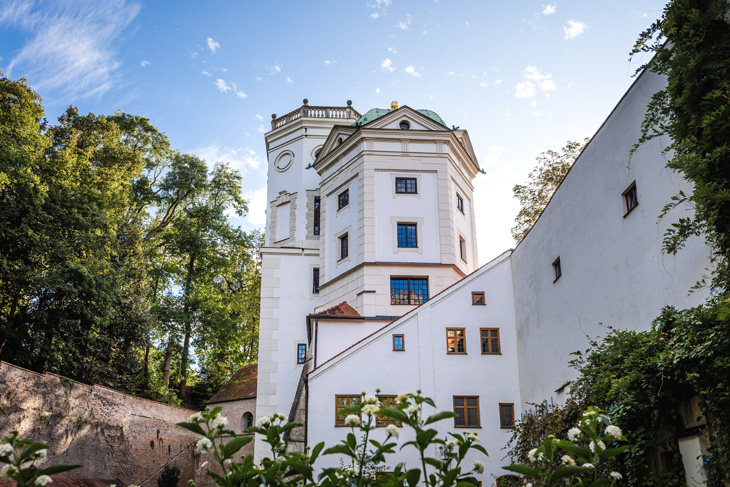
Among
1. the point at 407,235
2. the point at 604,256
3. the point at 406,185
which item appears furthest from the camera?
the point at 406,185

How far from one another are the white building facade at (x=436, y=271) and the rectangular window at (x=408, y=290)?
0.06 metres

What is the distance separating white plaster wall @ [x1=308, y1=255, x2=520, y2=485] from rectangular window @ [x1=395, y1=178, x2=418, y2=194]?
21.7 feet

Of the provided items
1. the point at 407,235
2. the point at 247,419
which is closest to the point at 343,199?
the point at 407,235

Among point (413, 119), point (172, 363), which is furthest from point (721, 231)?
point (172, 363)

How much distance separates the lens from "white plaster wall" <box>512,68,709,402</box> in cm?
1098

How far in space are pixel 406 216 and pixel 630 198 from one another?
1369 cm

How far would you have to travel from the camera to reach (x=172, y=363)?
3731 centimetres

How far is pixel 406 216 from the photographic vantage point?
25.6m

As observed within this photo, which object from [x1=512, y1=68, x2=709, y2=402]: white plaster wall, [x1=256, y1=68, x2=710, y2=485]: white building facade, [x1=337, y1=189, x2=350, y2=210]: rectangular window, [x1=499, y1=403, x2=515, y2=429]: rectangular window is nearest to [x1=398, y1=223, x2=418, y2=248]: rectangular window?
[x1=256, y1=68, x2=710, y2=485]: white building facade

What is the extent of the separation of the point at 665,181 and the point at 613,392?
148 inches

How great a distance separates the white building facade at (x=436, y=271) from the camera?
40.4 ft

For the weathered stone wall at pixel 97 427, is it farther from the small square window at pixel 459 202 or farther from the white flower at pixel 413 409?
the white flower at pixel 413 409

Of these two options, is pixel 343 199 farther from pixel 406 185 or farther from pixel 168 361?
pixel 168 361

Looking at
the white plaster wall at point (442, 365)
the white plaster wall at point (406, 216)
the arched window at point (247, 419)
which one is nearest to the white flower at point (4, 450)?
the white plaster wall at point (442, 365)
